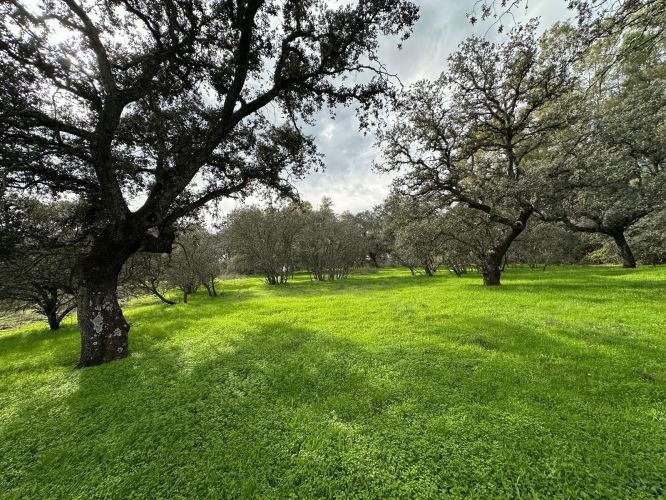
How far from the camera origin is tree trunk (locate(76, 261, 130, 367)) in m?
6.98

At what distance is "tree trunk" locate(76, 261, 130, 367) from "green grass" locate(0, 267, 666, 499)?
632mm

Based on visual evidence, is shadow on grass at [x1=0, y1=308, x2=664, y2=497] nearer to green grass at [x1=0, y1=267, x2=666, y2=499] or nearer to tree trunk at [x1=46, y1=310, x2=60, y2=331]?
green grass at [x1=0, y1=267, x2=666, y2=499]

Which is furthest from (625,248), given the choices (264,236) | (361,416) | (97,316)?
(97,316)

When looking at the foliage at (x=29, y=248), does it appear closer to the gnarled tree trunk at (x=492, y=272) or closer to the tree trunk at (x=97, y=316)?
the tree trunk at (x=97, y=316)

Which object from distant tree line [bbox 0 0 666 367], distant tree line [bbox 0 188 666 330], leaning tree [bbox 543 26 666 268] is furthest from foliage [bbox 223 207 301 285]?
leaning tree [bbox 543 26 666 268]

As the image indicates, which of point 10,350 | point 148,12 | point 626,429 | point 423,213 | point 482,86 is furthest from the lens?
point 423,213

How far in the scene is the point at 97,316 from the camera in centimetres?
704

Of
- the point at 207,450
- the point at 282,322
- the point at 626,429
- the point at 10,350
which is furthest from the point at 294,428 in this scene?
the point at 10,350

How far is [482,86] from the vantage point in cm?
1427

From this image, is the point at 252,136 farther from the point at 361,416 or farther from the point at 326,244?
the point at 326,244

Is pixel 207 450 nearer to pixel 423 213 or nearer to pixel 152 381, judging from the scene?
pixel 152 381

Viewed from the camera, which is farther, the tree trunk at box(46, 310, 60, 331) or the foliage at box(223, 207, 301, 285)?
the foliage at box(223, 207, 301, 285)

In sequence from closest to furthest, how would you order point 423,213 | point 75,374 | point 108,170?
1. point 75,374
2. point 108,170
3. point 423,213

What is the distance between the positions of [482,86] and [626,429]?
55.4ft
